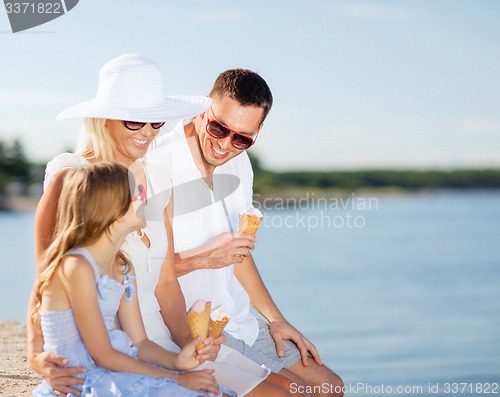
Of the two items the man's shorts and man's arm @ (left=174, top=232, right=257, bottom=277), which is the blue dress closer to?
man's arm @ (left=174, top=232, right=257, bottom=277)

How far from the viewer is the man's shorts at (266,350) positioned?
153 inches

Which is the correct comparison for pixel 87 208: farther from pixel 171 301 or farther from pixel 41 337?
pixel 171 301

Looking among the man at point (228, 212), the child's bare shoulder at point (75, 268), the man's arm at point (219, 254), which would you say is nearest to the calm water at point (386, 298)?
the man at point (228, 212)

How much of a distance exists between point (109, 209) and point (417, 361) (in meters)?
10.1

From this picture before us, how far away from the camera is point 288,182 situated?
63.3 meters

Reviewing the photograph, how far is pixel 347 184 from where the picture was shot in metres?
65.9

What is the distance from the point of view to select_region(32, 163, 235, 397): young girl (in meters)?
3.07

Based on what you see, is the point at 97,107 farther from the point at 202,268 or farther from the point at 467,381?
the point at 467,381

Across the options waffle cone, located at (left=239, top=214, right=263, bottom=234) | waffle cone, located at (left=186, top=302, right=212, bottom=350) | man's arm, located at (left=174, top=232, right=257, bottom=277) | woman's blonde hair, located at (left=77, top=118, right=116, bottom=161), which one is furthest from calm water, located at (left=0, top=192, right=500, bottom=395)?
waffle cone, located at (left=186, top=302, right=212, bottom=350)

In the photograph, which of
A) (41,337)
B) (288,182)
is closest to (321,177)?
(288,182)

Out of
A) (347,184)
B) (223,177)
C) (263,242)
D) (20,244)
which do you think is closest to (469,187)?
(347,184)

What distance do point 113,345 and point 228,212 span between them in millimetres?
1191

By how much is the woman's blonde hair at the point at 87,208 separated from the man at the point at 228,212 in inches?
31.2

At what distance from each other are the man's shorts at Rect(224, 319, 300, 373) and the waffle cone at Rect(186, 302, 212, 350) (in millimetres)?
611
